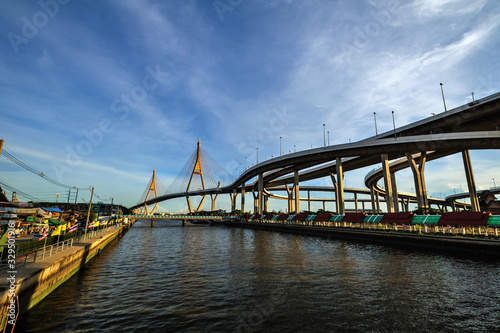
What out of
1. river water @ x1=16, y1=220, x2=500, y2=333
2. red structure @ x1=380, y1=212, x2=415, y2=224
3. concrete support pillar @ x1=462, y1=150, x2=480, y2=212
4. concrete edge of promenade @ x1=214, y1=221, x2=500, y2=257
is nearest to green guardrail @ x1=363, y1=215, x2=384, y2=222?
red structure @ x1=380, y1=212, x2=415, y2=224

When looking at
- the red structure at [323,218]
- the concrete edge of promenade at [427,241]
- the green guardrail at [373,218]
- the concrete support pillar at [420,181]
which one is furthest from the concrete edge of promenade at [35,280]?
the concrete support pillar at [420,181]

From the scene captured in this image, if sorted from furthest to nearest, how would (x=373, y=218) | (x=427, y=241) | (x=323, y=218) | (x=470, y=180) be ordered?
(x=470, y=180) → (x=323, y=218) → (x=373, y=218) → (x=427, y=241)

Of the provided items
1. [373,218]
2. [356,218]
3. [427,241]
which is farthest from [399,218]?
[427,241]

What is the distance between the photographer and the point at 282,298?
11469 millimetres

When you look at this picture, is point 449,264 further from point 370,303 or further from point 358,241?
point 358,241

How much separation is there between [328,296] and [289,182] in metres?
108

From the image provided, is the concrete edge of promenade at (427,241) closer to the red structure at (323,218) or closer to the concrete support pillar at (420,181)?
the red structure at (323,218)

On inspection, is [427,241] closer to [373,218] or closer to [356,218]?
[373,218]

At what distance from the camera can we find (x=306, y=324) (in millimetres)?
8852

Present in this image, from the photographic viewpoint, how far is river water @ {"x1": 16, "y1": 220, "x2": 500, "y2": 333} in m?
8.90

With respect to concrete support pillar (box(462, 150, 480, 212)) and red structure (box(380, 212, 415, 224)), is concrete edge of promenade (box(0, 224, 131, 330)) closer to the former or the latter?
red structure (box(380, 212, 415, 224))

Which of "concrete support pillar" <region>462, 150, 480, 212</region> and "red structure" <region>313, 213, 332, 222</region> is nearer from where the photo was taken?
"red structure" <region>313, 213, 332, 222</region>

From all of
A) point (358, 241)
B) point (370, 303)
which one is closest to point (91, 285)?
point (370, 303)

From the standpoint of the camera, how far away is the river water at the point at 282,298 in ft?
29.2
